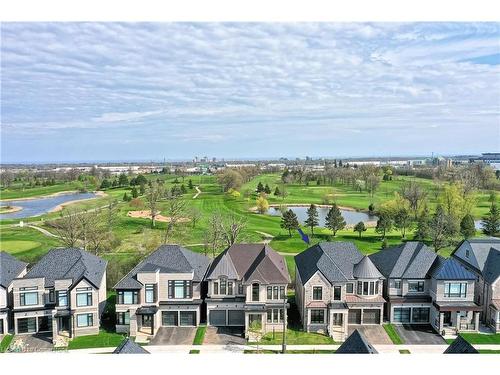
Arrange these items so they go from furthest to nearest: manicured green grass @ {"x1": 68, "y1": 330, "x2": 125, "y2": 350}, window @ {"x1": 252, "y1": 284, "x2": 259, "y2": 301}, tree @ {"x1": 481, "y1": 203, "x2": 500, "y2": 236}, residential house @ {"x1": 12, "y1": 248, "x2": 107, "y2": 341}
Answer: tree @ {"x1": 481, "y1": 203, "x2": 500, "y2": 236}, window @ {"x1": 252, "y1": 284, "x2": 259, "y2": 301}, residential house @ {"x1": 12, "y1": 248, "x2": 107, "y2": 341}, manicured green grass @ {"x1": 68, "y1": 330, "x2": 125, "y2": 350}

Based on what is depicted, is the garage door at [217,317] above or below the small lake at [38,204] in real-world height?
below

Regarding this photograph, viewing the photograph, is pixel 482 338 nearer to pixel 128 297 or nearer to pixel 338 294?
pixel 338 294

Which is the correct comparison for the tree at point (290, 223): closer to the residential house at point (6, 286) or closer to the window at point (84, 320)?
the window at point (84, 320)

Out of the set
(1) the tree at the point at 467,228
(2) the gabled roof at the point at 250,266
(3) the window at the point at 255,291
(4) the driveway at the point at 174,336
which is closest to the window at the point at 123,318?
(4) the driveway at the point at 174,336

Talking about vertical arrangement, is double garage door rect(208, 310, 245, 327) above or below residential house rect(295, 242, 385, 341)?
below

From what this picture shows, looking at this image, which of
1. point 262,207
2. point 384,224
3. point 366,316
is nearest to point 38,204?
point 262,207

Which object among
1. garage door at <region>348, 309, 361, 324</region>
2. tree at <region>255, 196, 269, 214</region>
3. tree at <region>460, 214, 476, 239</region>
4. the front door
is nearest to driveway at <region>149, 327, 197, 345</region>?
garage door at <region>348, 309, 361, 324</region>

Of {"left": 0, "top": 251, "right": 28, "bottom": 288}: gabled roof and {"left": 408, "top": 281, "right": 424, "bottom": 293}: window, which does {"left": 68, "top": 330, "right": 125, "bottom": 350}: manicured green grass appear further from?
{"left": 408, "top": 281, "right": 424, "bottom": 293}: window

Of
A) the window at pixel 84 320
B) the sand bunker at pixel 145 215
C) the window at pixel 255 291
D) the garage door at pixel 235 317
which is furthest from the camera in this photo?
the sand bunker at pixel 145 215
